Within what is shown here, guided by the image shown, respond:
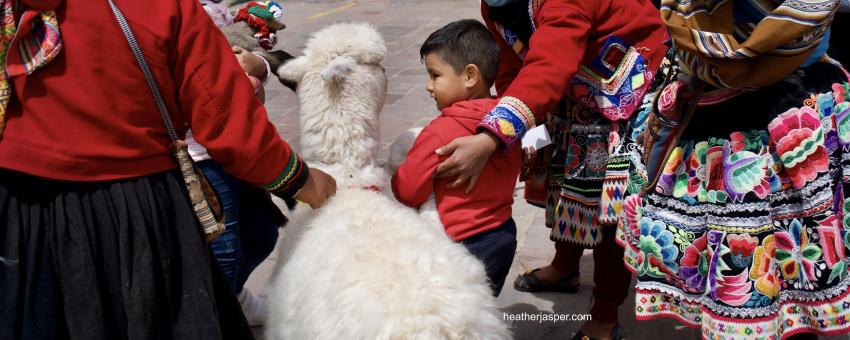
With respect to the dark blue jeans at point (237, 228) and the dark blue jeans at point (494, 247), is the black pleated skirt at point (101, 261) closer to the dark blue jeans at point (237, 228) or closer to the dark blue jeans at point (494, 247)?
the dark blue jeans at point (237, 228)

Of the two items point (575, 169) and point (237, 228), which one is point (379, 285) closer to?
point (237, 228)

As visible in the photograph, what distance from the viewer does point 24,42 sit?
1.92 m

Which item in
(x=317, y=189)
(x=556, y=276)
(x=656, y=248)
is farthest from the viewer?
(x=556, y=276)

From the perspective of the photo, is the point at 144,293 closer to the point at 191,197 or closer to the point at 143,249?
the point at 143,249

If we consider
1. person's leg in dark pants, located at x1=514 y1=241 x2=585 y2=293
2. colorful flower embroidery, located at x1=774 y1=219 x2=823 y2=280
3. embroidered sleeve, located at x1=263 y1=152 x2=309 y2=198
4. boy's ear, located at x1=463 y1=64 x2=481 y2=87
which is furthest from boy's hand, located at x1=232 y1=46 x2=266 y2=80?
colorful flower embroidery, located at x1=774 y1=219 x2=823 y2=280

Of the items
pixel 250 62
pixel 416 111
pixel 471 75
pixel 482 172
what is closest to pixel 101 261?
pixel 250 62

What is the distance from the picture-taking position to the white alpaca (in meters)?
2.04

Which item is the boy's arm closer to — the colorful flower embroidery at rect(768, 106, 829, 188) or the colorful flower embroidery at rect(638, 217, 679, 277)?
the colorful flower embroidery at rect(638, 217, 679, 277)

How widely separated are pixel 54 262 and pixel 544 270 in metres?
2.39

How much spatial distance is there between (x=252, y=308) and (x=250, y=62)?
3.87 feet

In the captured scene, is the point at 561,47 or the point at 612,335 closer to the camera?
the point at 561,47

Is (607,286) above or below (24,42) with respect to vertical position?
below

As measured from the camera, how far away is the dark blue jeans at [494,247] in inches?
108

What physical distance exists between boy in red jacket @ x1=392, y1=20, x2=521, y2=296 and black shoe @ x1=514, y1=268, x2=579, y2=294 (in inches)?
40.4
